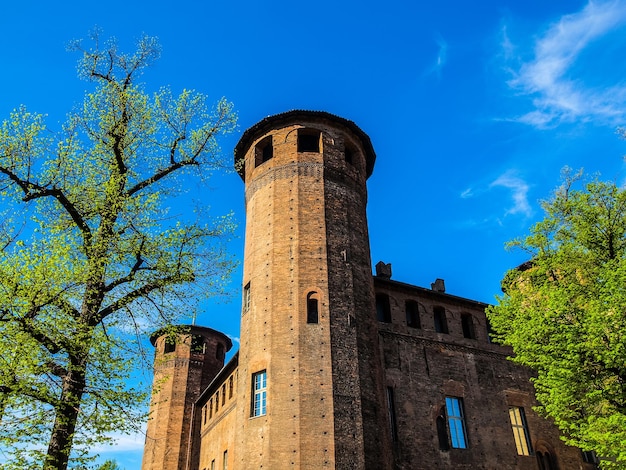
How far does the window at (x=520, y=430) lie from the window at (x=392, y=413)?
550cm

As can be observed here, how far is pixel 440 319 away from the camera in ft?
68.0

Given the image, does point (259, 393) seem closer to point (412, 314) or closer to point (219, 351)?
point (412, 314)

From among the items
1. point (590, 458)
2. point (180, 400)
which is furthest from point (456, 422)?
point (180, 400)

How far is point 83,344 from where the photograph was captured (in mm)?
9328

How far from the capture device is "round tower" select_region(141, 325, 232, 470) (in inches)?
1096

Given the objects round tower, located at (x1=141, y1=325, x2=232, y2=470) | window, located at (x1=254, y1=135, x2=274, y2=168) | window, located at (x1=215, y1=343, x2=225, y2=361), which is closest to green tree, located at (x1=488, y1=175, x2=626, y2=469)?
→ window, located at (x1=254, y1=135, x2=274, y2=168)

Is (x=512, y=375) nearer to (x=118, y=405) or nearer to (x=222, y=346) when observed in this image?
(x=118, y=405)

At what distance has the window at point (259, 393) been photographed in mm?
14836

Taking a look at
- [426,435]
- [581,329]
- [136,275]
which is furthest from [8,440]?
[581,329]

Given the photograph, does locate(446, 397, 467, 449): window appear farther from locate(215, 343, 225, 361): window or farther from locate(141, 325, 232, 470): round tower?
locate(215, 343, 225, 361): window

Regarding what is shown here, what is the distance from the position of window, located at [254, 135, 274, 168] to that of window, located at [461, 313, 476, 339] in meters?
10.4

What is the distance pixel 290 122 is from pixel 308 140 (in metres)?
1.00

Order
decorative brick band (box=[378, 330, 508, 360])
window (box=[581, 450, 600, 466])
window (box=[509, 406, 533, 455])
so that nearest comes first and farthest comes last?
decorative brick band (box=[378, 330, 508, 360]) < window (box=[509, 406, 533, 455]) < window (box=[581, 450, 600, 466])

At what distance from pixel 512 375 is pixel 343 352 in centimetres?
934
